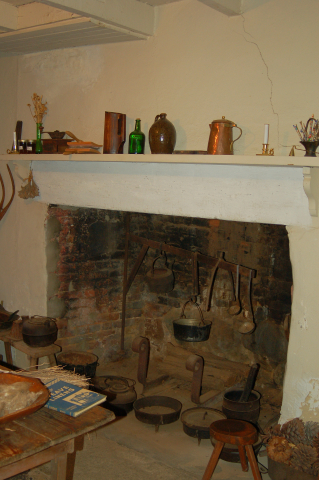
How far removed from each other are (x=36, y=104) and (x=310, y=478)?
9.83 feet

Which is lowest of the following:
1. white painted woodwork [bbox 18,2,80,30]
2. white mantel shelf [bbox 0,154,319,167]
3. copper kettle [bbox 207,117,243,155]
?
white mantel shelf [bbox 0,154,319,167]

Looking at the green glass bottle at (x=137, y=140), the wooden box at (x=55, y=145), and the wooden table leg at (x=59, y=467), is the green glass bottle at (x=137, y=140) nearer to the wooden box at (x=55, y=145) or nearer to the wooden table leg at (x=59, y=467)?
the wooden box at (x=55, y=145)

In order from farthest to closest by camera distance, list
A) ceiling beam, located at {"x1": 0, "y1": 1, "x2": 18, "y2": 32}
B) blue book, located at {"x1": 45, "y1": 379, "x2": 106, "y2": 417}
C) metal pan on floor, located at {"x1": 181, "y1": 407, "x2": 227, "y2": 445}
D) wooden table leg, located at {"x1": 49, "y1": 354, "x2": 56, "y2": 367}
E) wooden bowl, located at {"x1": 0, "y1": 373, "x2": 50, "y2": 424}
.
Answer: wooden table leg, located at {"x1": 49, "y1": 354, "x2": 56, "y2": 367}
metal pan on floor, located at {"x1": 181, "y1": 407, "x2": 227, "y2": 445}
ceiling beam, located at {"x1": 0, "y1": 1, "x2": 18, "y2": 32}
blue book, located at {"x1": 45, "y1": 379, "x2": 106, "y2": 417}
wooden bowl, located at {"x1": 0, "y1": 373, "x2": 50, "y2": 424}

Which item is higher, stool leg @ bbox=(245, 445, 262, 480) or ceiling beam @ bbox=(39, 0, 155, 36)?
ceiling beam @ bbox=(39, 0, 155, 36)

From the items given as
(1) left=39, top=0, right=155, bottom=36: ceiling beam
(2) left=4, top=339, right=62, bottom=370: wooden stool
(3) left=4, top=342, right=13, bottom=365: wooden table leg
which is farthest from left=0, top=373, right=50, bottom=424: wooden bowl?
(3) left=4, top=342, right=13, bottom=365: wooden table leg

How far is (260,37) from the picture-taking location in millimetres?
2287

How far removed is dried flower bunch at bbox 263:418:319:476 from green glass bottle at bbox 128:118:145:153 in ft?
5.69

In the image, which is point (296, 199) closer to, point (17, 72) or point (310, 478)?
point (310, 478)

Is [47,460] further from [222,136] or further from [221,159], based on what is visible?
[222,136]

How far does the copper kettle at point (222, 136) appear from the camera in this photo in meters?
2.29

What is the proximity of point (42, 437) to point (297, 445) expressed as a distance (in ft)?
4.70

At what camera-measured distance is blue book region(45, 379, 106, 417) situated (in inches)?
65.9

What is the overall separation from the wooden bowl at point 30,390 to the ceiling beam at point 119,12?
1.77 m

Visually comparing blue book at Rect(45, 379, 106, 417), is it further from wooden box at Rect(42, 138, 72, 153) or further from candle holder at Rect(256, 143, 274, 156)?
wooden box at Rect(42, 138, 72, 153)
